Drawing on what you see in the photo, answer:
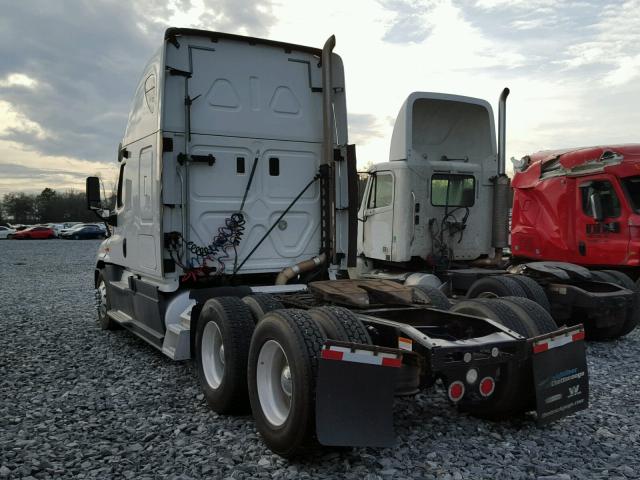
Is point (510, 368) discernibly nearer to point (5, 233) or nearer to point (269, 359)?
point (269, 359)

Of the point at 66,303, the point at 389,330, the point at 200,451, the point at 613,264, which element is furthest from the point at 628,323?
the point at 66,303

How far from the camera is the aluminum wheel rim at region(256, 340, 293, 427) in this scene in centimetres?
398

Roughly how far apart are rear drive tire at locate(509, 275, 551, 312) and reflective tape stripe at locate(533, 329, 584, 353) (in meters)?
3.14

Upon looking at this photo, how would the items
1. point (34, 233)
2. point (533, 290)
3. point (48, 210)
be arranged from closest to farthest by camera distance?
point (533, 290) < point (34, 233) < point (48, 210)

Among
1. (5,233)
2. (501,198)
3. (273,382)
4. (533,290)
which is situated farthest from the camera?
(5,233)

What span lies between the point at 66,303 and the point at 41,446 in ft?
26.3

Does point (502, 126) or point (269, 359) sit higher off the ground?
point (502, 126)

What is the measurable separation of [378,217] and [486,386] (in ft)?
20.4

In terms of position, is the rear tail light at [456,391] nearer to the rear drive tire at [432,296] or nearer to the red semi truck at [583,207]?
the rear drive tire at [432,296]

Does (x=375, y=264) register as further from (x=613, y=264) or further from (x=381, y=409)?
(x=381, y=409)

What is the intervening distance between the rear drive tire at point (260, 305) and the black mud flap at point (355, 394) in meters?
1.38

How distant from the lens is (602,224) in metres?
9.23

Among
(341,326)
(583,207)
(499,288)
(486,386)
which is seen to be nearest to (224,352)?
(341,326)

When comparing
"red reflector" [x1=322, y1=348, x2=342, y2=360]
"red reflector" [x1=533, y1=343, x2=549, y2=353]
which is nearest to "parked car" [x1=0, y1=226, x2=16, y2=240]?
"red reflector" [x1=322, y1=348, x2=342, y2=360]
